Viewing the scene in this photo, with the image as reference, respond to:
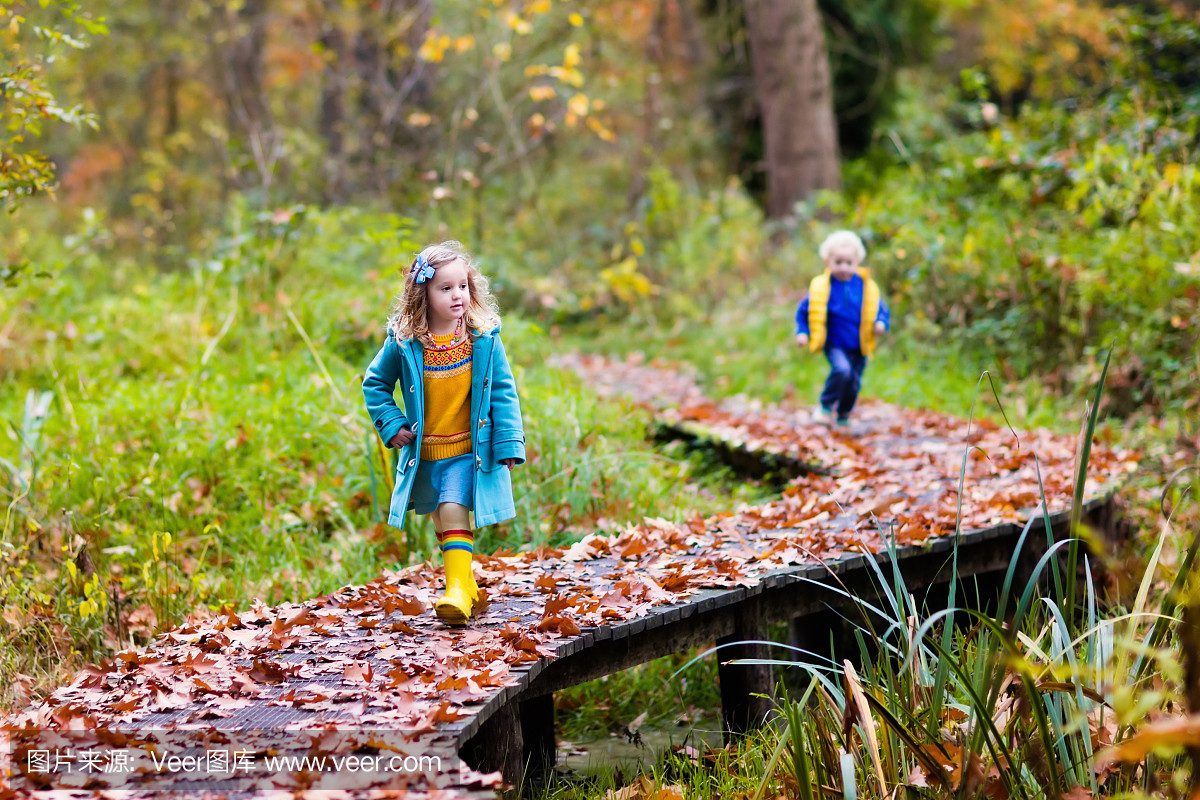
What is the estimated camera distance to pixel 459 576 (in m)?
4.04

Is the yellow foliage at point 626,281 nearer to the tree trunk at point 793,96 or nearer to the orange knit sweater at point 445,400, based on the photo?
the tree trunk at point 793,96

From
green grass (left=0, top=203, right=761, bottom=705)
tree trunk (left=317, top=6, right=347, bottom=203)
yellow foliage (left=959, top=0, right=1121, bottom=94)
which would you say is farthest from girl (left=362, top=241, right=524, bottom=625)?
yellow foliage (left=959, top=0, right=1121, bottom=94)

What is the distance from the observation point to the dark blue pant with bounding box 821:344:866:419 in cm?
752

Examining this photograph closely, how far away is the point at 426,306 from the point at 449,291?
14 cm

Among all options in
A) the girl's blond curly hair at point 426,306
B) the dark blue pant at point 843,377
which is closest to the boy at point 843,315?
the dark blue pant at point 843,377

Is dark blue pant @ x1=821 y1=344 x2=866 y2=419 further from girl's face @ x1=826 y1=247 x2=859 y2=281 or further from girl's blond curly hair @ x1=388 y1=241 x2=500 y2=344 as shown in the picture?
girl's blond curly hair @ x1=388 y1=241 x2=500 y2=344

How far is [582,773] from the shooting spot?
454 cm

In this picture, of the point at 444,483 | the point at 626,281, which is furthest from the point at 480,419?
the point at 626,281

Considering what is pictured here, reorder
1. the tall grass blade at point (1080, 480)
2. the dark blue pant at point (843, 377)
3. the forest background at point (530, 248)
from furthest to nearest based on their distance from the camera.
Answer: the dark blue pant at point (843, 377), the forest background at point (530, 248), the tall grass blade at point (1080, 480)

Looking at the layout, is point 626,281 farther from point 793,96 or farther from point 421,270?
point 421,270

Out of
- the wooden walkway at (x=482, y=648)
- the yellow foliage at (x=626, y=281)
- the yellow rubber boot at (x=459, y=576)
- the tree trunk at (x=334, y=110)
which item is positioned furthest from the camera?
the tree trunk at (x=334, y=110)

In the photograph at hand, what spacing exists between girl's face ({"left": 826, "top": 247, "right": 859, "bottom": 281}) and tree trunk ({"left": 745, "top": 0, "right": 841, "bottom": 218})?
7345mm

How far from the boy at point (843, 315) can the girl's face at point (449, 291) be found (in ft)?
12.5

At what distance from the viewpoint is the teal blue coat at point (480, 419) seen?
4086 millimetres
